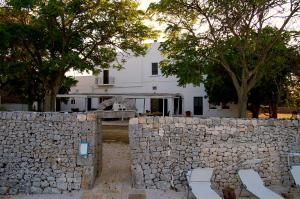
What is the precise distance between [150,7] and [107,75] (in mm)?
23282

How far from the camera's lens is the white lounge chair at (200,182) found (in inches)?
440

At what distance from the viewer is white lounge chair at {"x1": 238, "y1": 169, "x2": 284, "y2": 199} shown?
11062 millimetres

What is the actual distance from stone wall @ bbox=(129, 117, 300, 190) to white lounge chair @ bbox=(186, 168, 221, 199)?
0.50 meters

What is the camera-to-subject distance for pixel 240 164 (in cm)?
1306

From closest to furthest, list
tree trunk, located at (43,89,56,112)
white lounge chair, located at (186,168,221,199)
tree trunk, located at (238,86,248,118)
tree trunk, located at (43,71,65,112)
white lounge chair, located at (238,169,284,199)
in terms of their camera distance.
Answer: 1. white lounge chair, located at (238,169,284,199)
2. white lounge chair, located at (186,168,221,199)
3. tree trunk, located at (238,86,248,118)
4. tree trunk, located at (43,71,65,112)
5. tree trunk, located at (43,89,56,112)

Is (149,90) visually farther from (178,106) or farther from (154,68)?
(178,106)

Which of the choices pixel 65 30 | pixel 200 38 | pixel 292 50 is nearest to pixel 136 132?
pixel 200 38

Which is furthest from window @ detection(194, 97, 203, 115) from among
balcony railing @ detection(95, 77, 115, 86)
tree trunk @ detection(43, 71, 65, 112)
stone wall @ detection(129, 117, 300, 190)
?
stone wall @ detection(129, 117, 300, 190)

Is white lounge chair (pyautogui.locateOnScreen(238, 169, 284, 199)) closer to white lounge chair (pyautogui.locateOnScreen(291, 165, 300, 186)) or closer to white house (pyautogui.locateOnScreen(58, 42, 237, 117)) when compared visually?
white lounge chair (pyautogui.locateOnScreen(291, 165, 300, 186))

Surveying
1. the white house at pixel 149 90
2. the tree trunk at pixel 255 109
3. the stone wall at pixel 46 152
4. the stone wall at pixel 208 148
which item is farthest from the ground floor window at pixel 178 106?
the stone wall at pixel 46 152

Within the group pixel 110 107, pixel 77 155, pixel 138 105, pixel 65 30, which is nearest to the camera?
pixel 77 155

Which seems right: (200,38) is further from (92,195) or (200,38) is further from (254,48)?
(92,195)

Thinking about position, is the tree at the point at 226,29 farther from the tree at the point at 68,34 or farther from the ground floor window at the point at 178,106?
the ground floor window at the point at 178,106

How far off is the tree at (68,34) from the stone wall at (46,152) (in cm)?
738
